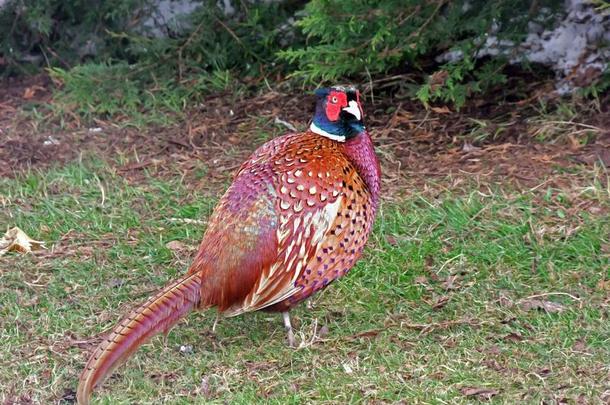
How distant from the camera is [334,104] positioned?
148 inches

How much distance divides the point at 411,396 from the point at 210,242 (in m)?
0.85

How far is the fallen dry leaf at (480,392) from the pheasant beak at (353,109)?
40.9 inches

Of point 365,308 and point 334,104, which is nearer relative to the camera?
point 334,104

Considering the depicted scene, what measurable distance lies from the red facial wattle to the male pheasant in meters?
0.03

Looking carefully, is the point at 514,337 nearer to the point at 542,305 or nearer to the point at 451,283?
the point at 542,305

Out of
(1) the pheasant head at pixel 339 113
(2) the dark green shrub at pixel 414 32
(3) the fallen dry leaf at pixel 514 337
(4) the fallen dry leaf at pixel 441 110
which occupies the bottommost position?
(4) the fallen dry leaf at pixel 441 110

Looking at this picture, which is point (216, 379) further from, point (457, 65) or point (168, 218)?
point (457, 65)

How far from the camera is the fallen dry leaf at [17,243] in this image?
4.44 metres

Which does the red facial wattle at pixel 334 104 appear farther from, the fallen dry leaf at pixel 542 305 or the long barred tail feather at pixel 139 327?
the fallen dry leaf at pixel 542 305

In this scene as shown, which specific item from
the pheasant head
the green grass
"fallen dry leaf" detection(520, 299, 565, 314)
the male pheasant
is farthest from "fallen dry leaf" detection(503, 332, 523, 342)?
the pheasant head

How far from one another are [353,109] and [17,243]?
1.62m

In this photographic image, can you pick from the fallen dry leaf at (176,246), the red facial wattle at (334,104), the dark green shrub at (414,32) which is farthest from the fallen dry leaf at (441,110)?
the red facial wattle at (334,104)

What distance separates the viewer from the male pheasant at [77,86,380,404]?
3.50 metres

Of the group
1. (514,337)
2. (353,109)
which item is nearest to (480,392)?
(514,337)
